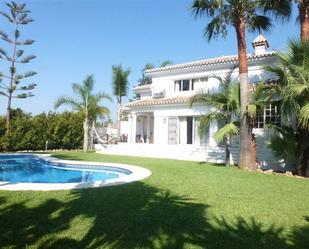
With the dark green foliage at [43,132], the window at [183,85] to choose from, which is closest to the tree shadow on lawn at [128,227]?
the window at [183,85]

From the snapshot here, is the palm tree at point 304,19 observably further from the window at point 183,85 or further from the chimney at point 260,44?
the window at point 183,85

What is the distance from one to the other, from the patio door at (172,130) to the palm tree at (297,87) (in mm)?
11162

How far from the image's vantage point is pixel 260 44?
84.0 feet

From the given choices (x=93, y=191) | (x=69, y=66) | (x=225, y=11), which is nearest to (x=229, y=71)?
(x=225, y=11)

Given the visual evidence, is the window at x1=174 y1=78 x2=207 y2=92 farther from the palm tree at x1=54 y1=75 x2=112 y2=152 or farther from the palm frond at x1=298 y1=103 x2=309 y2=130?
the palm frond at x1=298 y1=103 x2=309 y2=130

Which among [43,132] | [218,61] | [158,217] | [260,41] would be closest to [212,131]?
[218,61]

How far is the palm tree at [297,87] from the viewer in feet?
43.3

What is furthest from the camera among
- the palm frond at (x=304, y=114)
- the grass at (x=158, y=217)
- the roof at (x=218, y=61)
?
the roof at (x=218, y=61)

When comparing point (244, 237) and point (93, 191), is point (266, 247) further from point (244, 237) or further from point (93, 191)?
point (93, 191)

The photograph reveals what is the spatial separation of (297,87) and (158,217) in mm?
8964

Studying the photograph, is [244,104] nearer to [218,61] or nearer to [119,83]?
[218,61]

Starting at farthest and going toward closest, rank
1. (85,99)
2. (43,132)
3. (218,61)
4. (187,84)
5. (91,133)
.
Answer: (91,133) < (43,132) < (85,99) < (187,84) < (218,61)

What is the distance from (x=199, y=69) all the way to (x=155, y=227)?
21280mm

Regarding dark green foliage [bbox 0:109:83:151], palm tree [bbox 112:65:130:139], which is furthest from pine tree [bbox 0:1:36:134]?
palm tree [bbox 112:65:130:139]
